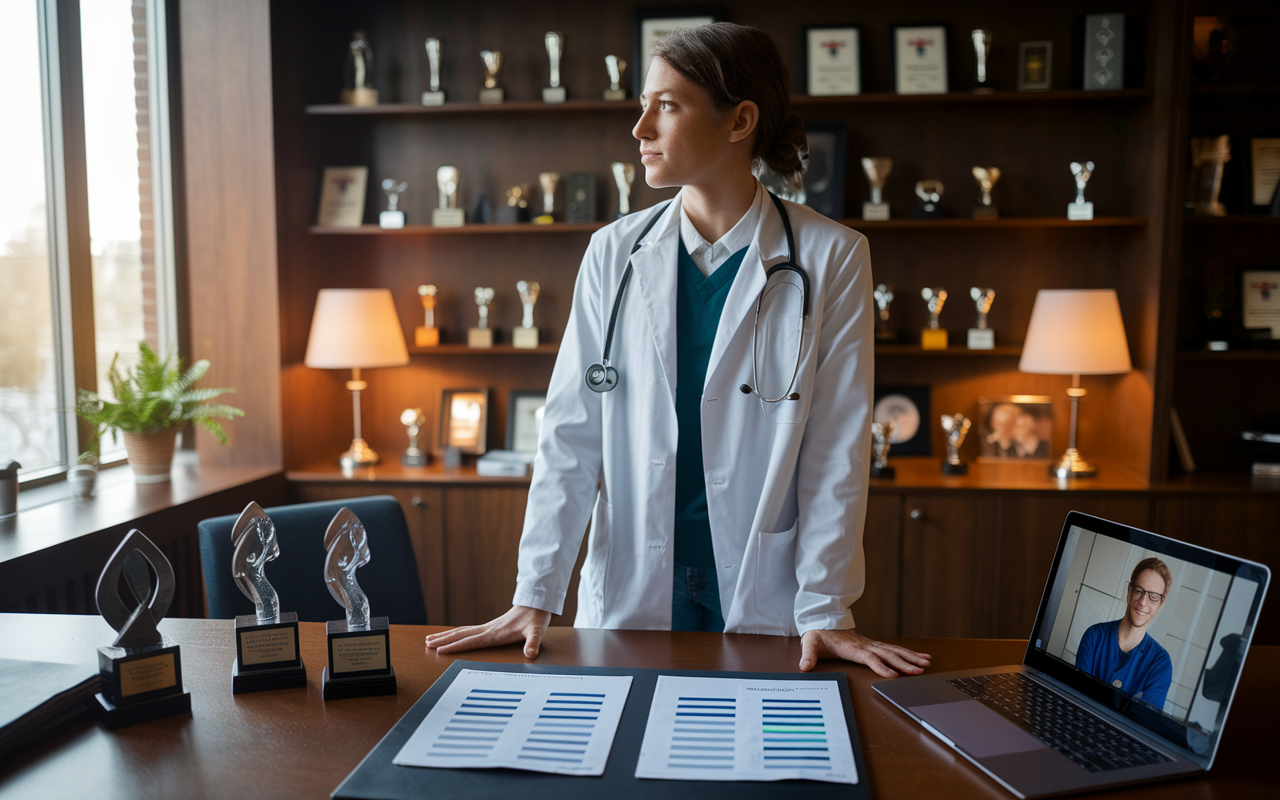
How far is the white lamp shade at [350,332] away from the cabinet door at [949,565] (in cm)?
189

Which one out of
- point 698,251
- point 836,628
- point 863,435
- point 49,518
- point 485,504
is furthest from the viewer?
point 485,504

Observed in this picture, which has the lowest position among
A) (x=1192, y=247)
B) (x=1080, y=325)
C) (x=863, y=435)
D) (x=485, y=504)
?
(x=485, y=504)

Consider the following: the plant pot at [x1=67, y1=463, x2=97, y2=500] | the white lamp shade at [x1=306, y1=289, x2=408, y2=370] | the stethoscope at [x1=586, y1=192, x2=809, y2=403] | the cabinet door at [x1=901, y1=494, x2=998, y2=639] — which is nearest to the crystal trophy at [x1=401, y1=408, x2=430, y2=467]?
the white lamp shade at [x1=306, y1=289, x2=408, y2=370]

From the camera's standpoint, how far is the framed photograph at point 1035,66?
3.19 meters

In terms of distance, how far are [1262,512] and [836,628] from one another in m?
2.26

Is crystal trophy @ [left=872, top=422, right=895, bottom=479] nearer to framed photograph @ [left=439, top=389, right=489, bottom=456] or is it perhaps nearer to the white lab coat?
framed photograph @ [left=439, top=389, right=489, bottom=456]

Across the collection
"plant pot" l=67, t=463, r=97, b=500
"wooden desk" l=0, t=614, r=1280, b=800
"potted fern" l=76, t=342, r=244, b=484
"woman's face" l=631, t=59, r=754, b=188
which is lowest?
"wooden desk" l=0, t=614, r=1280, b=800

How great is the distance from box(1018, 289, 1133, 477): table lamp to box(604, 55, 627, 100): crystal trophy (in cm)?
164

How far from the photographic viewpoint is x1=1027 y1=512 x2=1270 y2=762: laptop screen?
3.03 ft

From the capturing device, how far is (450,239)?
11.7 ft

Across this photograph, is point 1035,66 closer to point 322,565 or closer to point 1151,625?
point 1151,625

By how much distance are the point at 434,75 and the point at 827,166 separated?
1.49 meters

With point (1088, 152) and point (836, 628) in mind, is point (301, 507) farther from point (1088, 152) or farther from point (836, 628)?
point (1088, 152)

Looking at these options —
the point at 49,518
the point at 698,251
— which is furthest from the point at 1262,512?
the point at 49,518
